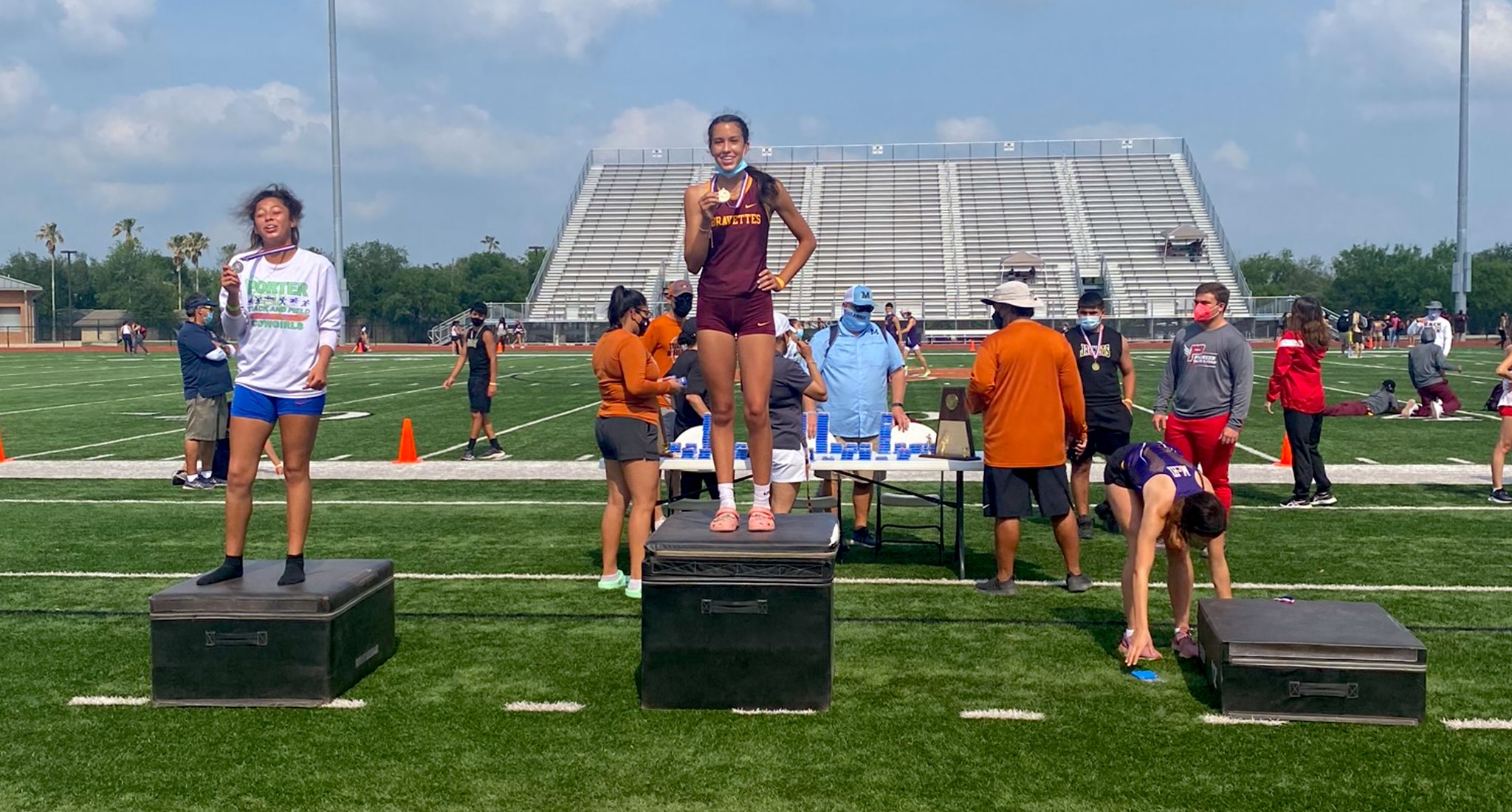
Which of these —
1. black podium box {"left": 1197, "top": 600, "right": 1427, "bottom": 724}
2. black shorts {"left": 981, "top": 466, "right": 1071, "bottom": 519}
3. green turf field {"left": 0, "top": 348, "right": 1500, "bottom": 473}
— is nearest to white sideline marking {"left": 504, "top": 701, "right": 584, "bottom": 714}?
black podium box {"left": 1197, "top": 600, "right": 1427, "bottom": 724}

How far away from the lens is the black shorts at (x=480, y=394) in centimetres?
1559

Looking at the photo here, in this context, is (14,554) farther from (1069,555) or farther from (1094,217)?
(1094,217)

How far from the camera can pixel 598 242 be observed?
71.7 meters

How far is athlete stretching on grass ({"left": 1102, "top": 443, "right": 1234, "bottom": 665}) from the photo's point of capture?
597cm

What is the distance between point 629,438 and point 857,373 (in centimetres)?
220

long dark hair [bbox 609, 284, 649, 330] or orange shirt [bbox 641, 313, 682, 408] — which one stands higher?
long dark hair [bbox 609, 284, 649, 330]

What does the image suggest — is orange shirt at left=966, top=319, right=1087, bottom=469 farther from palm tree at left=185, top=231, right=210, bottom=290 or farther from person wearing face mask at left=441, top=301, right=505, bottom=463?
palm tree at left=185, top=231, right=210, bottom=290

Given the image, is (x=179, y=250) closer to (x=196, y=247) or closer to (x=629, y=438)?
(x=196, y=247)

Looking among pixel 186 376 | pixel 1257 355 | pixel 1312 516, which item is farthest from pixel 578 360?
pixel 1312 516

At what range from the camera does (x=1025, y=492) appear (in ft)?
26.0

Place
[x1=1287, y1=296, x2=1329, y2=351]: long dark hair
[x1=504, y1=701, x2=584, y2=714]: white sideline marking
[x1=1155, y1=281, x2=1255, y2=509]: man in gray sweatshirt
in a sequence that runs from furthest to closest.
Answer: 1. [x1=1287, y1=296, x2=1329, y2=351]: long dark hair
2. [x1=1155, y1=281, x2=1255, y2=509]: man in gray sweatshirt
3. [x1=504, y1=701, x2=584, y2=714]: white sideline marking

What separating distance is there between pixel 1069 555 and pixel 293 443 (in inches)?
177

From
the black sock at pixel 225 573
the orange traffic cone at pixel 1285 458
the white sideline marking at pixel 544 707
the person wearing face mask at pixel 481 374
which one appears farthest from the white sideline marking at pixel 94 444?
the orange traffic cone at pixel 1285 458

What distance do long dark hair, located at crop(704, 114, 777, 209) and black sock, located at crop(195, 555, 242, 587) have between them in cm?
284
